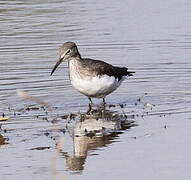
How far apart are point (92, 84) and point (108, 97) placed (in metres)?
1.49

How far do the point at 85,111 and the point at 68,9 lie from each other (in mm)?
9080

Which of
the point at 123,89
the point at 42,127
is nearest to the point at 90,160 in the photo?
the point at 42,127

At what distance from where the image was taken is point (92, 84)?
48.9 feet

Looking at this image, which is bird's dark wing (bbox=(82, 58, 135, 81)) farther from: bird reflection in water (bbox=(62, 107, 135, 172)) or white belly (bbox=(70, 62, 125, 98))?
bird reflection in water (bbox=(62, 107, 135, 172))

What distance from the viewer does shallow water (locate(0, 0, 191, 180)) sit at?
38.5 ft

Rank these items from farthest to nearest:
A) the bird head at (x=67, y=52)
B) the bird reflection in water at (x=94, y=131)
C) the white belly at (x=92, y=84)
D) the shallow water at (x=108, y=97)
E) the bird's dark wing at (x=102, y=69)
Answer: the bird head at (x=67, y=52), the bird's dark wing at (x=102, y=69), the white belly at (x=92, y=84), the bird reflection in water at (x=94, y=131), the shallow water at (x=108, y=97)

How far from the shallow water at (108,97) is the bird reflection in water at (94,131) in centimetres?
3

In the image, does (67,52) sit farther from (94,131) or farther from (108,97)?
(94,131)

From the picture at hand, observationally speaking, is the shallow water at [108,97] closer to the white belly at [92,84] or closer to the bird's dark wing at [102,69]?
the white belly at [92,84]

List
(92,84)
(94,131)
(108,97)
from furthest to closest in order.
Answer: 1. (108,97)
2. (92,84)
3. (94,131)

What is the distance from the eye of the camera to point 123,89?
16.7 m

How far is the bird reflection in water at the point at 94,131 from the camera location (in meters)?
12.1

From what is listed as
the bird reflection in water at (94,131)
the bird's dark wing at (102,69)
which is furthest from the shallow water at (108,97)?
the bird's dark wing at (102,69)

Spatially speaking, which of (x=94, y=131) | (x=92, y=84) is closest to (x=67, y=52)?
(x=92, y=84)
